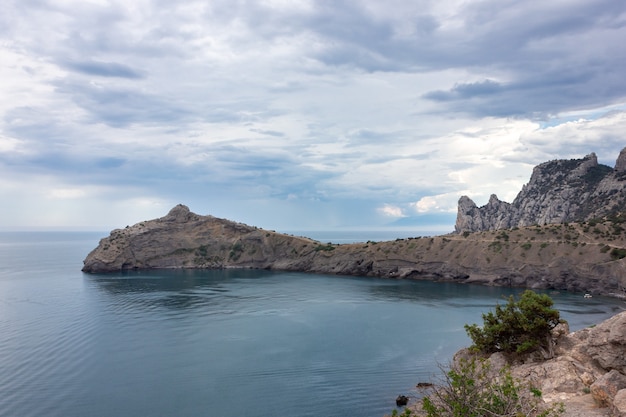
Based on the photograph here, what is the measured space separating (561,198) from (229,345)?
147 m

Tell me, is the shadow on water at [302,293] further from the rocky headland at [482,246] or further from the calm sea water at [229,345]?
the rocky headland at [482,246]

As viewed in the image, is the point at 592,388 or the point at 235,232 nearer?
the point at 592,388

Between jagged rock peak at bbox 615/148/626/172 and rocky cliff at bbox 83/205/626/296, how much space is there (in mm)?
55326

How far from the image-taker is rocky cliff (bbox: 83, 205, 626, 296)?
98562 millimetres

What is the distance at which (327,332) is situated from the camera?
62.3m

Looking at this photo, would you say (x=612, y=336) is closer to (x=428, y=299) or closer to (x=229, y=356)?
(x=229, y=356)

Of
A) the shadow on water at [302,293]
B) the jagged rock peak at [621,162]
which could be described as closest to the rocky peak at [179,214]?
the shadow on water at [302,293]

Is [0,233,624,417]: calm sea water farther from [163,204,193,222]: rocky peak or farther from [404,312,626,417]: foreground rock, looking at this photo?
[163,204,193,222]: rocky peak

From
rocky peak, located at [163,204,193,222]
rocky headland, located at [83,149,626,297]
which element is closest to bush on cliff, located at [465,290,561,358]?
rocky headland, located at [83,149,626,297]

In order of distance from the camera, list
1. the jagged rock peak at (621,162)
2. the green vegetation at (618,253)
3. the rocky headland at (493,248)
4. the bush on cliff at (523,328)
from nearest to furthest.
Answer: the bush on cliff at (523,328)
the green vegetation at (618,253)
the rocky headland at (493,248)
the jagged rock peak at (621,162)

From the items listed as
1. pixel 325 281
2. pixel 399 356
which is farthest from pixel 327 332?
pixel 325 281

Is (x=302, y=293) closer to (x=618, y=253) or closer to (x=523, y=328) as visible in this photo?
(x=523, y=328)

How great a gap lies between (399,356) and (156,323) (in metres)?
39.2

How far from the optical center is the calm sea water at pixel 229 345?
37750 millimetres
